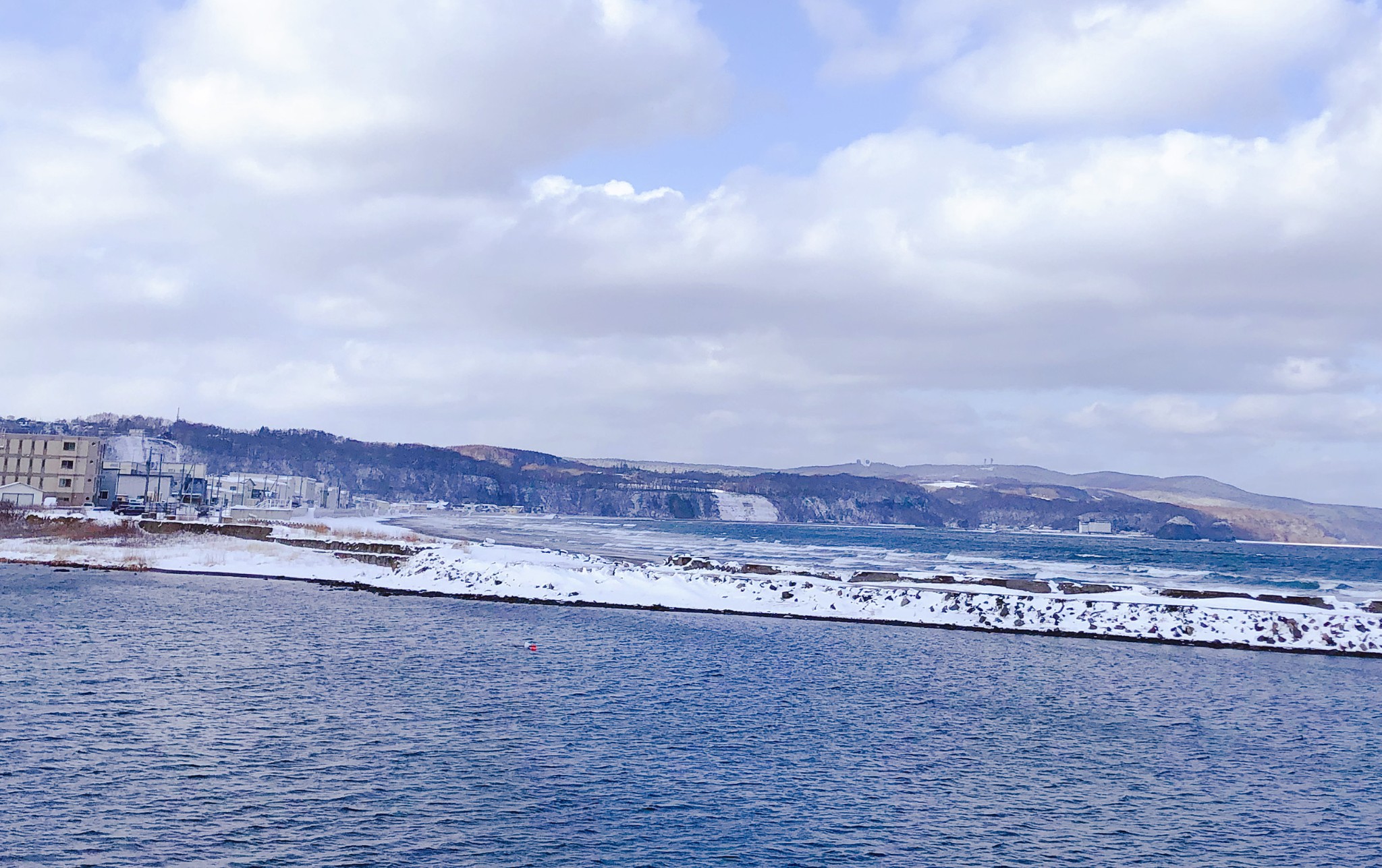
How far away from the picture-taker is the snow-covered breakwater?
4850cm

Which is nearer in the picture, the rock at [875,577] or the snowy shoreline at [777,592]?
the snowy shoreline at [777,592]

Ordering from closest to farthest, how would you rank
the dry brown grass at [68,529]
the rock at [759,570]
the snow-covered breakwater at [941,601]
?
the snow-covered breakwater at [941,601], the rock at [759,570], the dry brown grass at [68,529]

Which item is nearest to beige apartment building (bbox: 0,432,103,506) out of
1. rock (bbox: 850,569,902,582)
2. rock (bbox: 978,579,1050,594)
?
rock (bbox: 850,569,902,582)

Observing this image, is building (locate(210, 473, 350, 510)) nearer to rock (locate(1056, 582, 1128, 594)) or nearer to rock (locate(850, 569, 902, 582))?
rock (locate(850, 569, 902, 582))

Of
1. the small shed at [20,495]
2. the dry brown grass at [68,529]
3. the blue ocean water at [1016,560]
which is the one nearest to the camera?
the dry brown grass at [68,529]

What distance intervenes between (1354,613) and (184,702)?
52.6 meters

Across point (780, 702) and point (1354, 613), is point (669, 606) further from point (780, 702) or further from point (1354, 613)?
point (1354, 613)

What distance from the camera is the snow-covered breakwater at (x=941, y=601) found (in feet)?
159

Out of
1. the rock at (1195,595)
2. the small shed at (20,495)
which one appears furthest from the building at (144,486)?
the rock at (1195,595)

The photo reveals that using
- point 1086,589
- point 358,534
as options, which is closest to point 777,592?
point 1086,589

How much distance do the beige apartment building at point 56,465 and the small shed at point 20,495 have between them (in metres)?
11.5

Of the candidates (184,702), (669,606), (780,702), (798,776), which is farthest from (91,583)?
(798,776)

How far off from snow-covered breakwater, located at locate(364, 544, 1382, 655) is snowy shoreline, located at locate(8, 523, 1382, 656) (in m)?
0.10

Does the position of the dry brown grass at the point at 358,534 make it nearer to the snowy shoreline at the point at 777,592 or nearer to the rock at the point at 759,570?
the snowy shoreline at the point at 777,592
